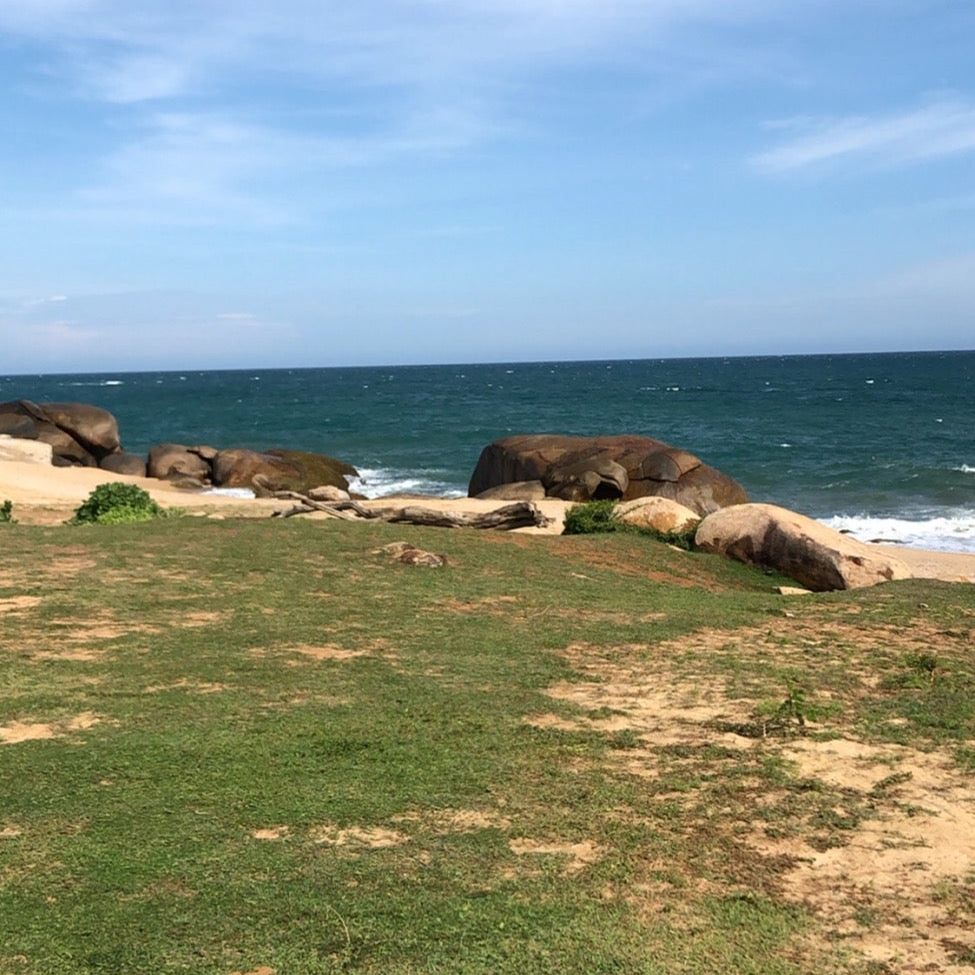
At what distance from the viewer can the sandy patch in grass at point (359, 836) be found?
18.3ft

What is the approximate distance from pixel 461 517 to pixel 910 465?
33.7 m

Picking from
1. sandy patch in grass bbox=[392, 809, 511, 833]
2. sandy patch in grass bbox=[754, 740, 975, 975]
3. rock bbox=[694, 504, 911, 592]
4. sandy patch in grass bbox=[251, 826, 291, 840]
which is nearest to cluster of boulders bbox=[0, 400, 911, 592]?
rock bbox=[694, 504, 911, 592]

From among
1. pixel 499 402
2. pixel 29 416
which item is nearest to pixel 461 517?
pixel 29 416

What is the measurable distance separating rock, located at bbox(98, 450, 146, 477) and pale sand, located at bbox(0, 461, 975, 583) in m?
8.55

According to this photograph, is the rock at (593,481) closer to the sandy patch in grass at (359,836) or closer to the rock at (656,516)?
the rock at (656,516)

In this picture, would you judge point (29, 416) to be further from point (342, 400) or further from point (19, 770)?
point (342, 400)

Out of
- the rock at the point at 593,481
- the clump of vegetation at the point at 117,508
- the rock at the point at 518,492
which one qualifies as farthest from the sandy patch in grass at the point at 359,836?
the rock at the point at 518,492

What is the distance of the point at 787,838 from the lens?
18.9 ft

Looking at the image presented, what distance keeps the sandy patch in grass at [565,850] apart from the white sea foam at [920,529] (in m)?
25.4


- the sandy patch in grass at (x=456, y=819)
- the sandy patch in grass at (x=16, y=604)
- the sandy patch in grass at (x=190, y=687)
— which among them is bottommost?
the sandy patch in grass at (x=456, y=819)

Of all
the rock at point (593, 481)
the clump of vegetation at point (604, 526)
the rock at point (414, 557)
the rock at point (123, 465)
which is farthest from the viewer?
the rock at point (123, 465)

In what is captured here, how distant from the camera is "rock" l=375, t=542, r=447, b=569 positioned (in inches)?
535

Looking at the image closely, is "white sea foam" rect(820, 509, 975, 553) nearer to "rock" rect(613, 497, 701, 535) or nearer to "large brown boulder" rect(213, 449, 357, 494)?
"rock" rect(613, 497, 701, 535)

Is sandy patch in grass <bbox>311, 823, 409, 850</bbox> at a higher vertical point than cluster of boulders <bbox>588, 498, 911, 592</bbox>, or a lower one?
higher
